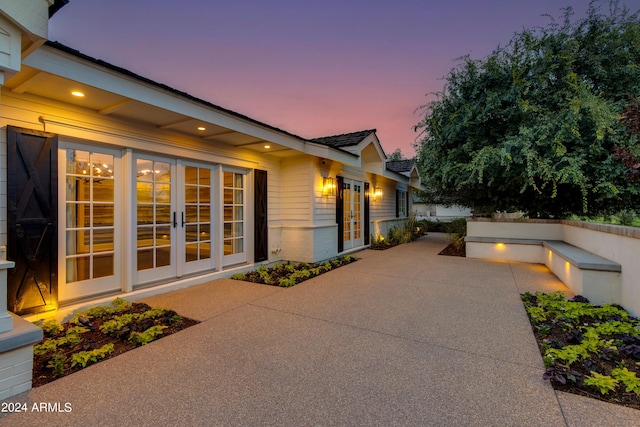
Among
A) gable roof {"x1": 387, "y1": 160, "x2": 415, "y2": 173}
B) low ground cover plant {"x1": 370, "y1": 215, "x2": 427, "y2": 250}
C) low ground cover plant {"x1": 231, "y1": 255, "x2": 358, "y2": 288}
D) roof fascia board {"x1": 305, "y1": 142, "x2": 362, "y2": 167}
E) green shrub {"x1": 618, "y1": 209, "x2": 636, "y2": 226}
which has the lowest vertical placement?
low ground cover plant {"x1": 231, "y1": 255, "x2": 358, "y2": 288}

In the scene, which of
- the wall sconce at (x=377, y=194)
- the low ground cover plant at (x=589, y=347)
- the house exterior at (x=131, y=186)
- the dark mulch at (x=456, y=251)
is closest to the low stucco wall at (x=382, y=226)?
the wall sconce at (x=377, y=194)

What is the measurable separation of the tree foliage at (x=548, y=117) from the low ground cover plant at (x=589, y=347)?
354 cm

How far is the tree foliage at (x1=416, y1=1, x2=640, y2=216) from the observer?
6.05 m

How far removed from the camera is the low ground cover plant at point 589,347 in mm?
2016

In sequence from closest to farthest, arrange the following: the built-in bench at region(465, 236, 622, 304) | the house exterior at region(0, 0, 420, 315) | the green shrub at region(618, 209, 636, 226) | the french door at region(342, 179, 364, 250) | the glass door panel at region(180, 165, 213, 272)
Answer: the house exterior at region(0, 0, 420, 315) < the built-in bench at region(465, 236, 622, 304) < the glass door panel at region(180, 165, 213, 272) < the green shrub at region(618, 209, 636, 226) < the french door at region(342, 179, 364, 250)

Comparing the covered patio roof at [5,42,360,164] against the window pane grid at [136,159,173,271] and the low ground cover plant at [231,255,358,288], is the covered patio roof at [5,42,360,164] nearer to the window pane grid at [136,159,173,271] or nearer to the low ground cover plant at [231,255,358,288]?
the window pane grid at [136,159,173,271]

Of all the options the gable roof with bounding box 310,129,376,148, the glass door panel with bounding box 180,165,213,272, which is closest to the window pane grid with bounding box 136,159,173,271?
the glass door panel with bounding box 180,165,213,272

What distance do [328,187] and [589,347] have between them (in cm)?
562

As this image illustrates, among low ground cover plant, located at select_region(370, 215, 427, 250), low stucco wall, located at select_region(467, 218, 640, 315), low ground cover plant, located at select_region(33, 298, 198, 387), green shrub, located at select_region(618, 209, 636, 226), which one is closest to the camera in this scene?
low ground cover plant, located at select_region(33, 298, 198, 387)

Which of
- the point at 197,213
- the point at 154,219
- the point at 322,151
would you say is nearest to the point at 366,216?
the point at 322,151

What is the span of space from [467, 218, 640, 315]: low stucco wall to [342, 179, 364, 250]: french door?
10.5 ft

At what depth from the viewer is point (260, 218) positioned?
628 centimetres

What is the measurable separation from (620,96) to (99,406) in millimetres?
10338

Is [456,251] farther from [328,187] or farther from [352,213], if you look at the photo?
[328,187]
